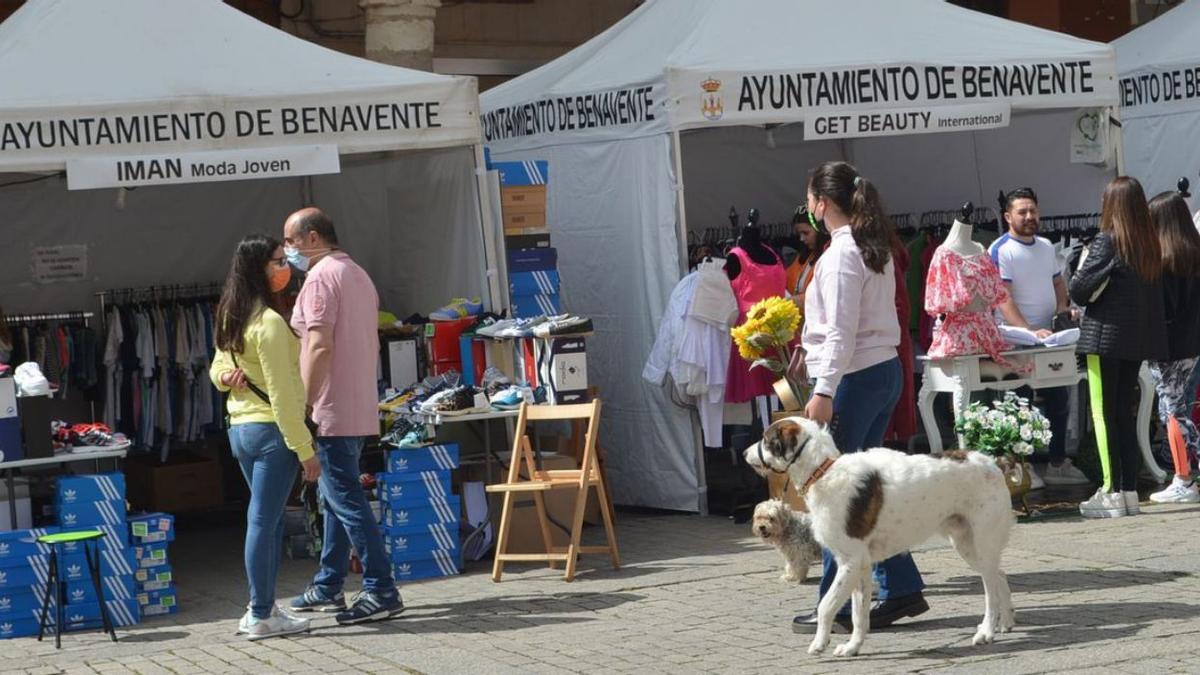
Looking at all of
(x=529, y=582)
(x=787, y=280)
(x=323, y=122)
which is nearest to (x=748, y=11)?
(x=787, y=280)

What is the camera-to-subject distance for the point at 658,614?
8148mm

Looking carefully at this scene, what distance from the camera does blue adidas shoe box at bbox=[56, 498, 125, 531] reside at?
8508 mm

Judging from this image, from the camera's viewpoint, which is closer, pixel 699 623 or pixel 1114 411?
pixel 699 623

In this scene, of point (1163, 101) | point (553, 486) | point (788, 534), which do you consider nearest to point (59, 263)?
point (553, 486)

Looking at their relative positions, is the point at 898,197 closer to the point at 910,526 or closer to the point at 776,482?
the point at 776,482

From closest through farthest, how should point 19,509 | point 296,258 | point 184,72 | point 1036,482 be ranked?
1. point 296,258
2. point 19,509
3. point 184,72
4. point 1036,482

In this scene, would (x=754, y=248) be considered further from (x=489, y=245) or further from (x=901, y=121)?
(x=489, y=245)

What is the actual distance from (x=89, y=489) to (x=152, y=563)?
48 cm

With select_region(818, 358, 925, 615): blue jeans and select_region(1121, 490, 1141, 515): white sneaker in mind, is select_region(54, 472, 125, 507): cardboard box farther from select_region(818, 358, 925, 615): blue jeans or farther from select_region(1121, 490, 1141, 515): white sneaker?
select_region(1121, 490, 1141, 515): white sneaker

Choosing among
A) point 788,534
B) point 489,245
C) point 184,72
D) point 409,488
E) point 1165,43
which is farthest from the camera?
point 1165,43

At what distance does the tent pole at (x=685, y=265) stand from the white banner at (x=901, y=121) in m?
0.78

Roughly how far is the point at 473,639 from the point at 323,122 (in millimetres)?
3222

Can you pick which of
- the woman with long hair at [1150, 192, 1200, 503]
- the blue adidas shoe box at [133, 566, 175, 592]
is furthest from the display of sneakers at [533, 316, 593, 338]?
the woman with long hair at [1150, 192, 1200, 503]

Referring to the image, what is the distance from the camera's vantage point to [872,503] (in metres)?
6.89
